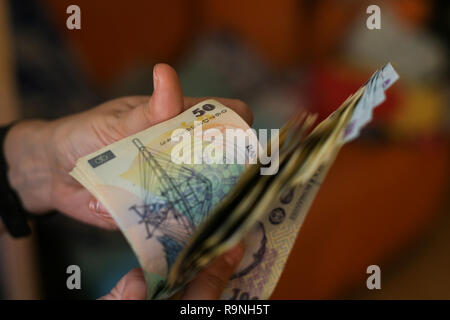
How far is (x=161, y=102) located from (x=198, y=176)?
14 centimetres

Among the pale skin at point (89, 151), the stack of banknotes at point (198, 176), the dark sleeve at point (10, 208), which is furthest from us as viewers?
the dark sleeve at point (10, 208)

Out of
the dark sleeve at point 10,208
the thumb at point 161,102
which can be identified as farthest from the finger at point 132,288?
the dark sleeve at point 10,208

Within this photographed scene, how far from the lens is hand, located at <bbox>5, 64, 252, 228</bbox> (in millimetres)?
720

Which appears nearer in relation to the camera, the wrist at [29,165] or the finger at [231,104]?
the finger at [231,104]

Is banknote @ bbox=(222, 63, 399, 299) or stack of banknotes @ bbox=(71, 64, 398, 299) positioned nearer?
stack of banknotes @ bbox=(71, 64, 398, 299)

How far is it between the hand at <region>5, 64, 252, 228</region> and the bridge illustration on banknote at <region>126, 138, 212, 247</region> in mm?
100

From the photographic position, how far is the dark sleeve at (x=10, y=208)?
0.95 m

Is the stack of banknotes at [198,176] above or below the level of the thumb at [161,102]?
below

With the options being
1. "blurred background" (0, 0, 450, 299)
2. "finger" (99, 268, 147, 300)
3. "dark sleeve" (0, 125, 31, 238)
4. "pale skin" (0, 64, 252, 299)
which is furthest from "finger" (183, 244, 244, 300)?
"blurred background" (0, 0, 450, 299)

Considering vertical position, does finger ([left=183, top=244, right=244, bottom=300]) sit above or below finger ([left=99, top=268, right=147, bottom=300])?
below

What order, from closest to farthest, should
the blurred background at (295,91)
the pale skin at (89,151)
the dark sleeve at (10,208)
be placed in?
1. the pale skin at (89,151)
2. the dark sleeve at (10,208)
3. the blurred background at (295,91)

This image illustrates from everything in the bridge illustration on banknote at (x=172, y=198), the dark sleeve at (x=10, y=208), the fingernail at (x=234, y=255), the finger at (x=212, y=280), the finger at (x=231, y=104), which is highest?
the finger at (x=231, y=104)

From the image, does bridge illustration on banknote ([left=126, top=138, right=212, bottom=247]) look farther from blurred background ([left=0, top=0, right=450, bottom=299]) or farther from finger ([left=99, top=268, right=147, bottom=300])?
blurred background ([left=0, top=0, right=450, bottom=299])

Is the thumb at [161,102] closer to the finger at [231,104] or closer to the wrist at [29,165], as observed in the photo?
the finger at [231,104]
